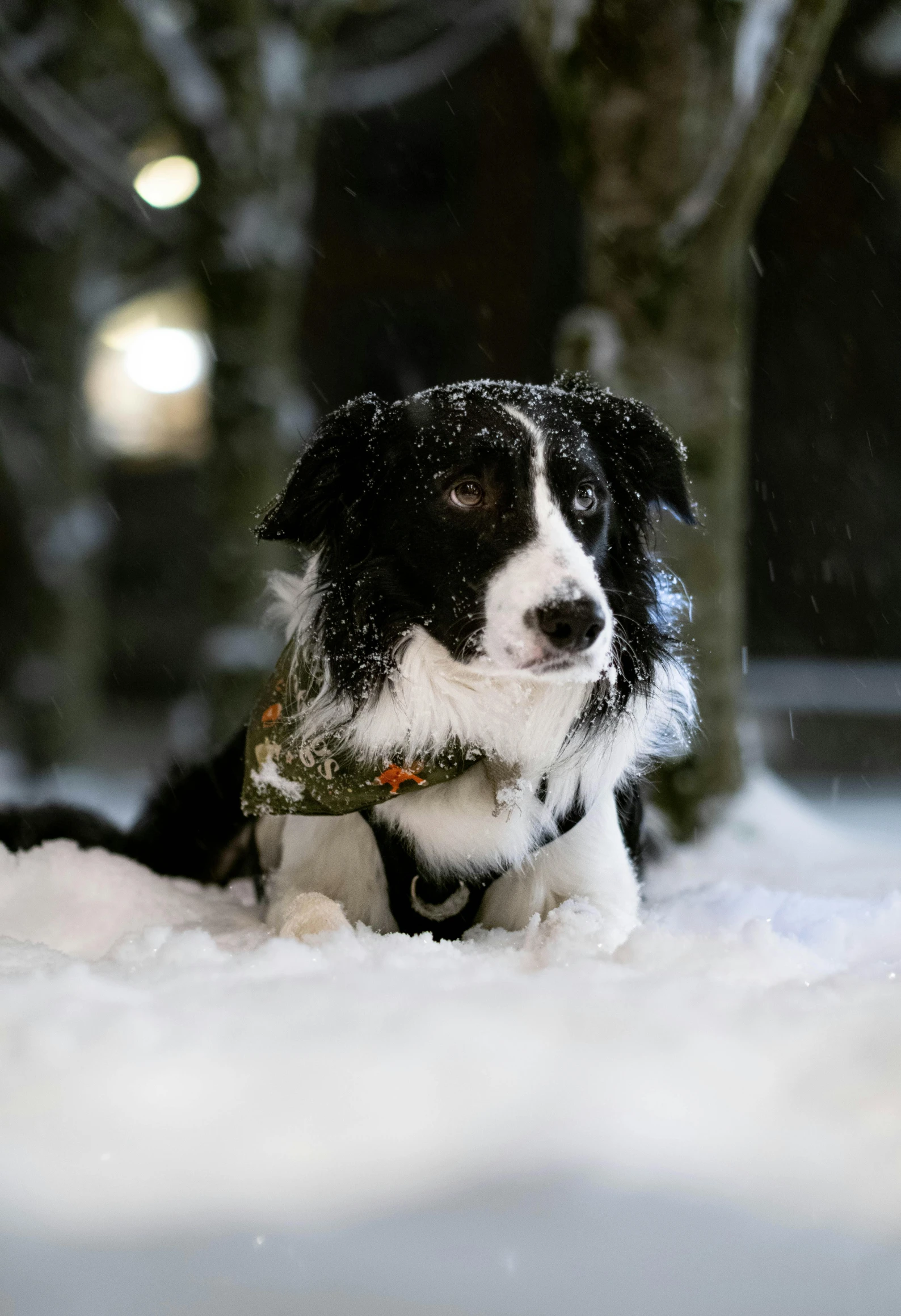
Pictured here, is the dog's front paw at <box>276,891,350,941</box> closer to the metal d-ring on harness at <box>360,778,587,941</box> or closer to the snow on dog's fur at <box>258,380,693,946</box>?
the snow on dog's fur at <box>258,380,693,946</box>

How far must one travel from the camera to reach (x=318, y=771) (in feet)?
8.32

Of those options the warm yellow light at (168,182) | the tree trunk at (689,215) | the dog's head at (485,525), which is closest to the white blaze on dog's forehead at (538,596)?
the dog's head at (485,525)

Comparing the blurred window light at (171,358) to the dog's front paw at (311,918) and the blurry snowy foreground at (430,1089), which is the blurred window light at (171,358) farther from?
the blurry snowy foreground at (430,1089)

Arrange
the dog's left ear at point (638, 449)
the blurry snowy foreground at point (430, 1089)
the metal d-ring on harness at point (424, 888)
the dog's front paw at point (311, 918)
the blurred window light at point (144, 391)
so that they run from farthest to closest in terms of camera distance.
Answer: the blurred window light at point (144, 391), the dog's left ear at point (638, 449), the metal d-ring on harness at point (424, 888), the dog's front paw at point (311, 918), the blurry snowy foreground at point (430, 1089)

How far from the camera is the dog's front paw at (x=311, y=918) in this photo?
7.78ft

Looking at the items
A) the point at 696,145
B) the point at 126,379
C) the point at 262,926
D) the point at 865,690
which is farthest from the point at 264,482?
the point at 126,379

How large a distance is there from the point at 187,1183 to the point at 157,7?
689 centimetres

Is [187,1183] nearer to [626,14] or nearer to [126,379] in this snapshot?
[626,14]

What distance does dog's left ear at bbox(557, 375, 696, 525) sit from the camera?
2.86m

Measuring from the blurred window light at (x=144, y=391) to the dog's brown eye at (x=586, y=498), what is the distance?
963 cm

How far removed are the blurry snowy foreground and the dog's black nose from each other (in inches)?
26.3

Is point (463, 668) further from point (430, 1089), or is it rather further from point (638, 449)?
point (430, 1089)

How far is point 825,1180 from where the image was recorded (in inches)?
53.2

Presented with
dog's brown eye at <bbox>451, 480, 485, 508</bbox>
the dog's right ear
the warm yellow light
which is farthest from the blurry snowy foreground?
the warm yellow light
